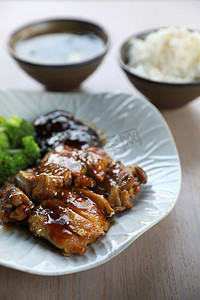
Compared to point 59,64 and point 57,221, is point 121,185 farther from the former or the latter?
point 59,64

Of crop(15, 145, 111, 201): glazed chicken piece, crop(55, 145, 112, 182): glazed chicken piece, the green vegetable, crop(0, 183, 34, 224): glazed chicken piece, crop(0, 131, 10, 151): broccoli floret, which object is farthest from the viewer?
crop(0, 131, 10, 151): broccoli floret

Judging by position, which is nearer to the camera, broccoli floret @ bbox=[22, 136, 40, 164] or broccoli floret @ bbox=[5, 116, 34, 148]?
broccoli floret @ bbox=[22, 136, 40, 164]

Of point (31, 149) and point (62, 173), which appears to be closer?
point (62, 173)

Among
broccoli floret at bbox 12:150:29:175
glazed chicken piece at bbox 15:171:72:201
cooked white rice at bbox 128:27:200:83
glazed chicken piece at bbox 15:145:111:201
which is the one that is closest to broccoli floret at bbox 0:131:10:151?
broccoli floret at bbox 12:150:29:175

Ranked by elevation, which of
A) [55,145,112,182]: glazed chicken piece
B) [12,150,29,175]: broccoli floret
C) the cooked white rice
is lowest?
[12,150,29,175]: broccoli floret

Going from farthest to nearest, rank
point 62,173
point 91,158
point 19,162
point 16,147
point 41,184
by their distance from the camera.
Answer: point 16,147 < point 19,162 < point 91,158 < point 62,173 < point 41,184

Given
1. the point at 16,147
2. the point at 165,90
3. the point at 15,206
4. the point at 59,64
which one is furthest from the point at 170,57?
the point at 15,206

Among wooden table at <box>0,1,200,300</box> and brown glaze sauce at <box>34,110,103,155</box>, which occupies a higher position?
brown glaze sauce at <box>34,110,103,155</box>

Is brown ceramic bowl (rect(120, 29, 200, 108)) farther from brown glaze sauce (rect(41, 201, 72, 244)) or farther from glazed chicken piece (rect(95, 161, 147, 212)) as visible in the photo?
brown glaze sauce (rect(41, 201, 72, 244))
